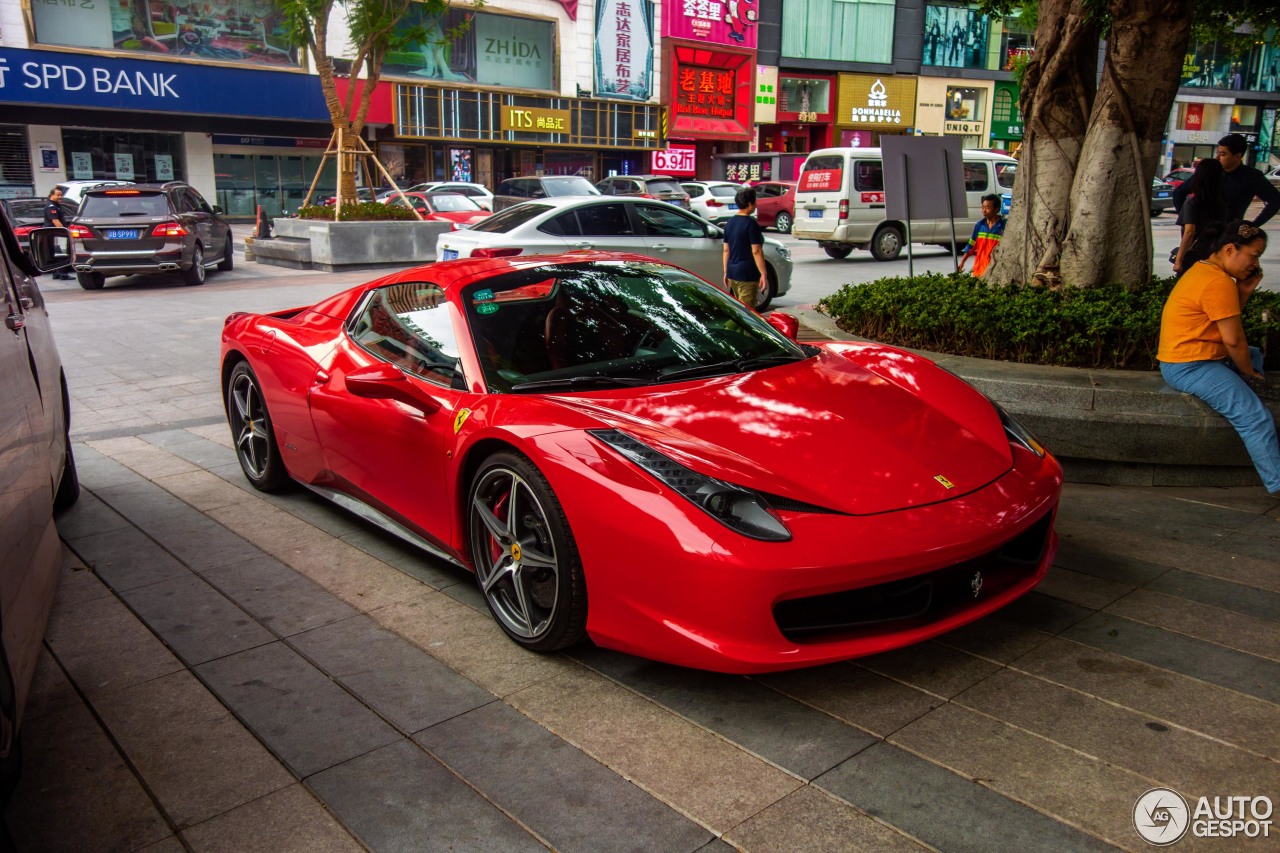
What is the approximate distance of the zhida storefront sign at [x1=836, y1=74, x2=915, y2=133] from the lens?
50.5 metres

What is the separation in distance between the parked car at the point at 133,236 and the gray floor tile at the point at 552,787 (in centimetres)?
1483

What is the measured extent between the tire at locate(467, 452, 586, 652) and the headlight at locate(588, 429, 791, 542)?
1.19 feet

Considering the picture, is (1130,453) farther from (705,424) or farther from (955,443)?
(705,424)

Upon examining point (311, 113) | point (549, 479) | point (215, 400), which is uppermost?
point (311, 113)

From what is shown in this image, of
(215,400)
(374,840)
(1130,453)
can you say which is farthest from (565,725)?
(215,400)

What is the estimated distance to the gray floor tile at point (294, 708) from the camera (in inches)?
117

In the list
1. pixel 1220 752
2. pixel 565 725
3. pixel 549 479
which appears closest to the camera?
pixel 1220 752

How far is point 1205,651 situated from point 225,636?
3.47 m

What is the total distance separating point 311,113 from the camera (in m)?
34.7

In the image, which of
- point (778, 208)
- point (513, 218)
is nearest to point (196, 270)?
point (513, 218)

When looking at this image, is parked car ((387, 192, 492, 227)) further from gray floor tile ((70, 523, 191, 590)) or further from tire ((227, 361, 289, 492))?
gray floor tile ((70, 523, 191, 590))

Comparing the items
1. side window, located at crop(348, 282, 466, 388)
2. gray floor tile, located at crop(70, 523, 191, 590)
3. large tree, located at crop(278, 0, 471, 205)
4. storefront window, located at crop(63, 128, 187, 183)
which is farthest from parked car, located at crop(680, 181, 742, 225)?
gray floor tile, located at crop(70, 523, 191, 590)

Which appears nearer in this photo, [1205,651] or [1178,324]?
[1205,651]

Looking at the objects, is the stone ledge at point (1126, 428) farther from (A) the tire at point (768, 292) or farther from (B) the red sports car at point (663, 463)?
(A) the tire at point (768, 292)
